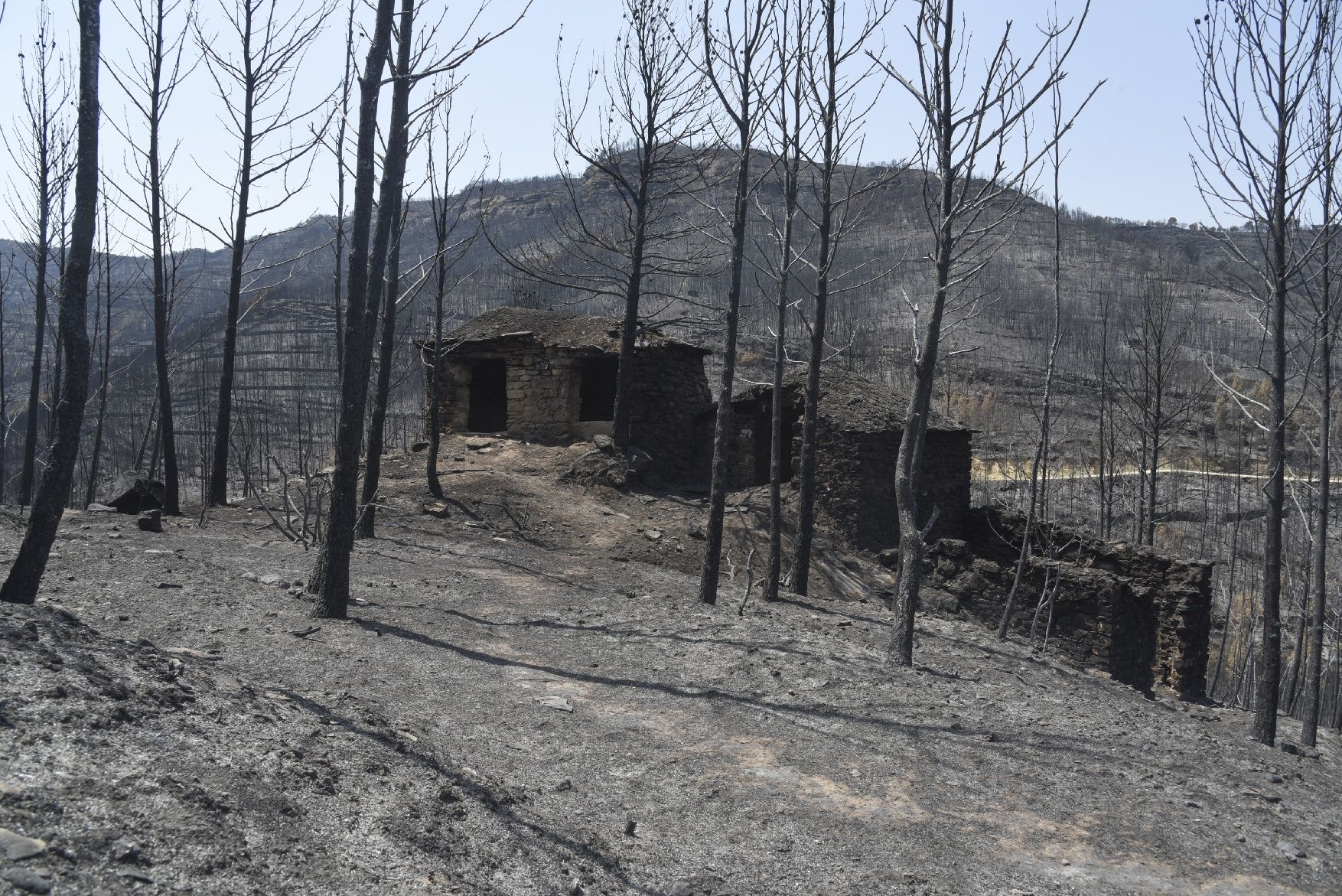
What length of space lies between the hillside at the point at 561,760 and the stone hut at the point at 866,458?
7.29 meters

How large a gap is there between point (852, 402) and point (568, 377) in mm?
6101

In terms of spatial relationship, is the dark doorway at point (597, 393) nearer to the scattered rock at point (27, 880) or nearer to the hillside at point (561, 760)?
the hillside at point (561, 760)

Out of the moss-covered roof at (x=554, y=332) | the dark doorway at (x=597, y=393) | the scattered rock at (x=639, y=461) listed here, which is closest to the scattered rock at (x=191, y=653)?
the scattered rock at (x=639, y=461)

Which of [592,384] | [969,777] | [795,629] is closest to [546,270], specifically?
[592,384]

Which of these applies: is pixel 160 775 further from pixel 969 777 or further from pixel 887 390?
pixel 887 390

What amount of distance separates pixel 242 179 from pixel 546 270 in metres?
7.11

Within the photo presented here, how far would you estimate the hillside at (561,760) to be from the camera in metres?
3.15

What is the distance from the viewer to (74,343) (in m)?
5.68

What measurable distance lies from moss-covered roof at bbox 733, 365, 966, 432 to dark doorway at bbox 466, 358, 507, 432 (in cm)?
664

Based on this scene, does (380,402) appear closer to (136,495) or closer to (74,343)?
(136,495)

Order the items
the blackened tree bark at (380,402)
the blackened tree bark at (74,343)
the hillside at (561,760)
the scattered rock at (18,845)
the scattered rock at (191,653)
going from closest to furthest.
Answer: the scattered rock at (18,845) < the hillside at (561,760) < the scattered rock at (191,653) < the blackened tree bark at (74,343) < the blackened tree bark at (380,402)

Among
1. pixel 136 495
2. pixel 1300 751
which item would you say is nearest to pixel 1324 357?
pixel 1300 751

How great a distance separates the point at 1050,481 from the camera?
110 ft

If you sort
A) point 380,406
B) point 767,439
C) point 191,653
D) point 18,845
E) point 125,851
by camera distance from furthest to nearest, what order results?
point 767,439
point 380,406
point 191,653
point 125,851
point 18,845
